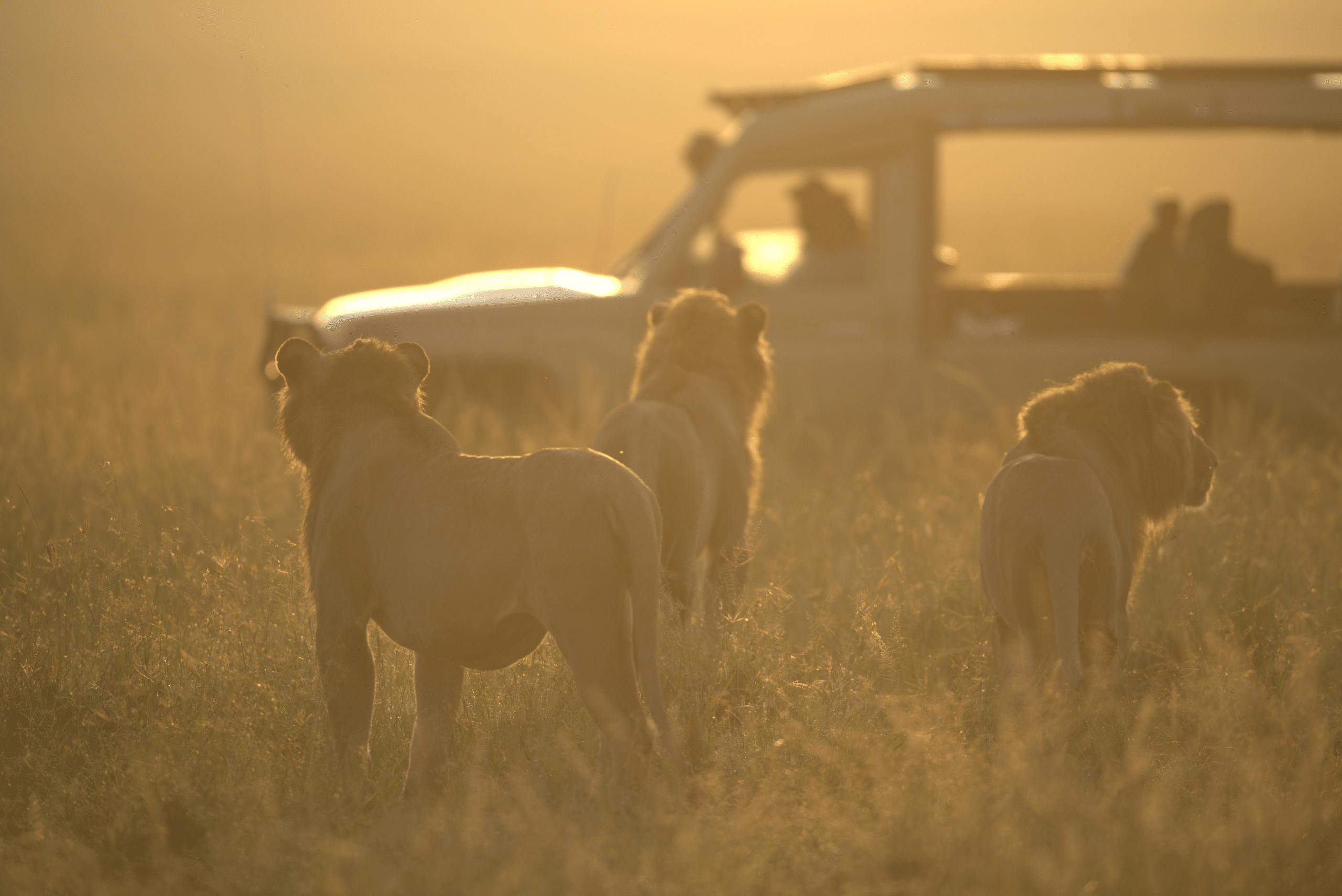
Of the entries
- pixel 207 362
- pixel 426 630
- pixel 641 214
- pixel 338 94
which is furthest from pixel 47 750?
pixel 338 94

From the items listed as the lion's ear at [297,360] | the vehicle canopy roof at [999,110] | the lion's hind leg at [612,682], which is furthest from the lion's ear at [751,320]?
the vehicle canopy roof at [999,110]

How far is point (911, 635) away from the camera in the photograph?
186 inches

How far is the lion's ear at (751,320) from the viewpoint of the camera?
4996mm

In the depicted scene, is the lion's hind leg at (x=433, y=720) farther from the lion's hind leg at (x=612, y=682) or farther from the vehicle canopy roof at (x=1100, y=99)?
the vehicle canopy roof at (x=1100, y=99)

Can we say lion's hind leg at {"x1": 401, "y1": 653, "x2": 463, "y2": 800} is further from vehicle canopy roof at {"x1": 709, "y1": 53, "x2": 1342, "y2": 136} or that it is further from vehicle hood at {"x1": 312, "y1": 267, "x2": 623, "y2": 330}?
vehicle canopy roof at {"x1": 709, "y1": 53, "x2": 1342, "y2": 136}

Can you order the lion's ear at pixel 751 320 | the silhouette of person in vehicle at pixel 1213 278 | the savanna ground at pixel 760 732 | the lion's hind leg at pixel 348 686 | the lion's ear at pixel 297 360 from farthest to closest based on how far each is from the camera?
the silhouette of person in vehicle at pixel 1213 278
the lion's ear at pixel 751 320
the lion's ear at pixel 297 360
the lion's hind leg at pixel 348 686
the savanna ground at pixel 760 732

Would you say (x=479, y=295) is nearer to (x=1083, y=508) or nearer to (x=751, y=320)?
(x=751, y=320)

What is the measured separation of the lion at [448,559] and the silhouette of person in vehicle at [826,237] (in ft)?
13.7

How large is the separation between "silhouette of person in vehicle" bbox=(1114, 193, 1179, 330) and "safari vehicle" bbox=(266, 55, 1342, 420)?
0.49 feet

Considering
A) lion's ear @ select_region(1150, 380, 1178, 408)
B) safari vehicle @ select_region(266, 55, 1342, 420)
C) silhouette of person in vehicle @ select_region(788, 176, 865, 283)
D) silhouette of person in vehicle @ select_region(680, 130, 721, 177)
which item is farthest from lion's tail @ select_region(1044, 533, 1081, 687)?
silhouette of person in vehicle @ select_region(680, 130, 721, 177)

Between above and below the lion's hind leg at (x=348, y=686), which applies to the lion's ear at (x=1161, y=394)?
above

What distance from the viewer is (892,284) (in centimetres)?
729

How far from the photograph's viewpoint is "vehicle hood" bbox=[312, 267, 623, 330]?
25.0ft

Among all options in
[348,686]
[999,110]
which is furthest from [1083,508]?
[999,110]
